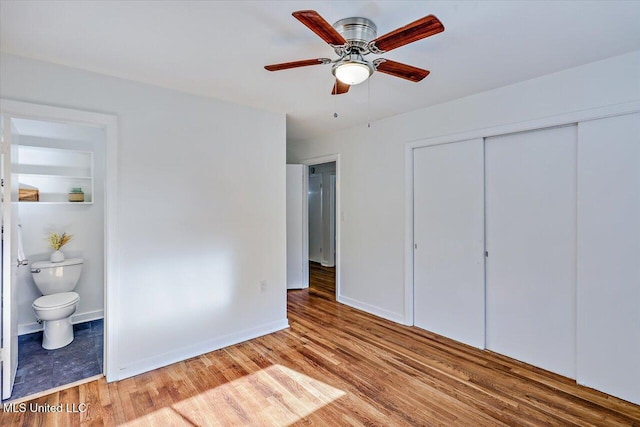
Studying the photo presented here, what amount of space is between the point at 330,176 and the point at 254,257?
3.95m

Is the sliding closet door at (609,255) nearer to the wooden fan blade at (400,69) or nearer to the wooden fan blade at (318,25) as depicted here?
the wooden fan blade at (400,69)

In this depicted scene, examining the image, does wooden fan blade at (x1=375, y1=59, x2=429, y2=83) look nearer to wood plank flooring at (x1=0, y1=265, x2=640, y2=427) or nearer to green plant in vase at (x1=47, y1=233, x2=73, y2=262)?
wood plank flooring at (x1=0, y1=265, x2=640, y2=427)

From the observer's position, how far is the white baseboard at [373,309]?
3.58 m

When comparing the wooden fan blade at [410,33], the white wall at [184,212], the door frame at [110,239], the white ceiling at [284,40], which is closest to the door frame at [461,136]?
the white ceiling at [284,40]

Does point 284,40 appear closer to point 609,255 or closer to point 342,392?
point 342,392

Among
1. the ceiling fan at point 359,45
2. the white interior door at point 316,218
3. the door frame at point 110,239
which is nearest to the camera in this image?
the ceiling fan at point 359,45

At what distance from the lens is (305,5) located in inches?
62.2

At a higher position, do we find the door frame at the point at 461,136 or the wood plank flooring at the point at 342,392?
the door frame at the point at 461,136

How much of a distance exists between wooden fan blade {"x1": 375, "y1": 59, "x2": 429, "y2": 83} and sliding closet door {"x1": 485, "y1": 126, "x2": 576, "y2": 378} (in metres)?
1.37

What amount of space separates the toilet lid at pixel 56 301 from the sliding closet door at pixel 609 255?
14.5 ft

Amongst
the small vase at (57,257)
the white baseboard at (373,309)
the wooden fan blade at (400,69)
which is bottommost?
the white baseboard at (373,309)

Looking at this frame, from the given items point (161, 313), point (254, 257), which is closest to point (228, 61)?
point (254, 257)

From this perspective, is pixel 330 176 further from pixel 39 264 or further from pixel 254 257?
pixel 39 264

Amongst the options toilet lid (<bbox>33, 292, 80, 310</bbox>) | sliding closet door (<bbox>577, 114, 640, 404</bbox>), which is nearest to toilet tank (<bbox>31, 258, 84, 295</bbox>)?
toilet lid (<bbox>33, 292, 80, 310</bbox>)
